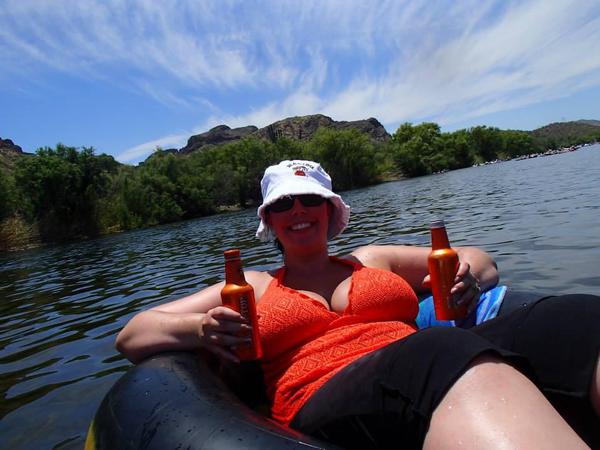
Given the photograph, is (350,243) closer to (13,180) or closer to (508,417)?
(508,417)

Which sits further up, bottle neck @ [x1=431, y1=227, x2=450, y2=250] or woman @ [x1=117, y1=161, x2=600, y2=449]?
bottle neck @ [x1=431, y1=227, x2=450, y2=250]

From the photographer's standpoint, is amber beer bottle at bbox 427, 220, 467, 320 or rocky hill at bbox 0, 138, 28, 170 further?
rocky hill at bbox 0, 138, 28, 170

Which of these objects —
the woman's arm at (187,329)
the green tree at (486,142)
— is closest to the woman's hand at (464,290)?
the woman's arm at (187,329)

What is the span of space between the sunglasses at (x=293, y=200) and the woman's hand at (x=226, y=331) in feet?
2.55

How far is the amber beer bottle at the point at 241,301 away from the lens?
200 centimetres

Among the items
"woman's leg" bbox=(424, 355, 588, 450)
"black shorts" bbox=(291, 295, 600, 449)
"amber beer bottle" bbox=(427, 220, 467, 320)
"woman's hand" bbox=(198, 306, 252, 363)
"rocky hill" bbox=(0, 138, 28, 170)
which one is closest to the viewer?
"woman's leg" bbox=(424, 355, 588, 450)

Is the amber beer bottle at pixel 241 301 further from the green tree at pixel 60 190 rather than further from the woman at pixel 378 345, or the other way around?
the green tree at pixel 60 190

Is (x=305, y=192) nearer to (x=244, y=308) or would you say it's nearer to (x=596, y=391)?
(x=244, y=308)

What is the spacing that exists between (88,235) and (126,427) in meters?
41.8

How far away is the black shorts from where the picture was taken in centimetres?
144

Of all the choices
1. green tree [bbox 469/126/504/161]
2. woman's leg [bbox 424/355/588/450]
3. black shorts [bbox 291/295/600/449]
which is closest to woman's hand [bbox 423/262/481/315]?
black shorts [bbox 291/295/600/449]

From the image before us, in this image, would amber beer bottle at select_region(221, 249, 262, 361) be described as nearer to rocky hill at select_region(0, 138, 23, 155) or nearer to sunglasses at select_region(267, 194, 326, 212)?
sunglasses at select_region(267, 194, 326, 212)

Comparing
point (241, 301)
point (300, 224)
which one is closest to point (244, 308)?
point (241, 301)

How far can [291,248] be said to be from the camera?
2.66 metres
